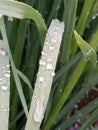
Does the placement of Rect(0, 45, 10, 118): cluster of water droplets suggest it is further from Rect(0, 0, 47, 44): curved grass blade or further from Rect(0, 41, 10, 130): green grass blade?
Rect(0, 0, 47, 44): curved grass blade

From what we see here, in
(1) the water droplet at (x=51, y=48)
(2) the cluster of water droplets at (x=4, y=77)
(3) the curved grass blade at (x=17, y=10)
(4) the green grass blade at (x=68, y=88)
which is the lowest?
(4) the green grass blade at (x=68, y=88)

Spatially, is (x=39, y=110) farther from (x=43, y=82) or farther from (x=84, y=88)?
(x=84, y=88)

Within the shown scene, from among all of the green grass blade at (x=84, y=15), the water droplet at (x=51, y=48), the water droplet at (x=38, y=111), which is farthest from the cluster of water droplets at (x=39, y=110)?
the green grass blade at (x=84, y=15)

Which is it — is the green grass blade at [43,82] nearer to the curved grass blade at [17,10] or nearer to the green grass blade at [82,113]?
the curved grass blade at [17,10]

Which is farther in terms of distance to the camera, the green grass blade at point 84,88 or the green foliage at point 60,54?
the green grass blade at point 84,88

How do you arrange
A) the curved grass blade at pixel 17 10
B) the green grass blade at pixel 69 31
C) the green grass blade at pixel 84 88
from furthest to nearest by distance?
the green grass blade at pixel 84 88 < the green grass blade at pixel 69 31 < the curved grass blade at pixel 17 10

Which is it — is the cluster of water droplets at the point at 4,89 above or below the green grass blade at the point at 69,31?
below

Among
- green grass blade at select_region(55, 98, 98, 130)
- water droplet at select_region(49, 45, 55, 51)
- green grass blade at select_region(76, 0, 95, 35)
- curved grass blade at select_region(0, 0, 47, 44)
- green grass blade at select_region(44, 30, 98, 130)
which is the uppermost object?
curved grass blade at select_region(0, 0, 47, 44)

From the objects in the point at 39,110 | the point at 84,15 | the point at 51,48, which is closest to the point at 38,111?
the point at 39,110

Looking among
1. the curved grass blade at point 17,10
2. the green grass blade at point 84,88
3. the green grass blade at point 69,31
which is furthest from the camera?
the green grass blade at point 84,88

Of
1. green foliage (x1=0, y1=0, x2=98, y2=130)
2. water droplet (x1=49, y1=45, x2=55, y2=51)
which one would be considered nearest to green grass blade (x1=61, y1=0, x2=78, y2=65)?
green foliage (x1=0, y1=0, x2=98, y2=130)
